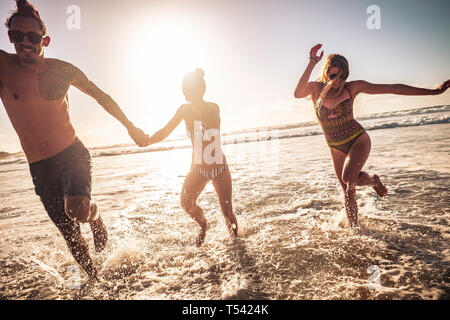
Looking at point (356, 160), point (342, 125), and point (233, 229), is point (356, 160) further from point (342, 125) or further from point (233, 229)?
point (233, 229)

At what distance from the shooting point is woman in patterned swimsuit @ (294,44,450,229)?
10.7ft

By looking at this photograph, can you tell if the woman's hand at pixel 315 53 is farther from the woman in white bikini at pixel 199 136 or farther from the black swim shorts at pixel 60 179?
the black swim shorts at pixel 60 179

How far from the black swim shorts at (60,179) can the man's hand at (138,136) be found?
78 cm

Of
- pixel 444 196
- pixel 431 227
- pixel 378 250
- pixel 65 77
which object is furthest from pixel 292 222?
pixel 65 77

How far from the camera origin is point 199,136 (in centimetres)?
333

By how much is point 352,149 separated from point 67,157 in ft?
11.4

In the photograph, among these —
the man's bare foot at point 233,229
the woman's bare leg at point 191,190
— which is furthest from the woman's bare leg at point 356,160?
the woman's bare leg at point 191,190

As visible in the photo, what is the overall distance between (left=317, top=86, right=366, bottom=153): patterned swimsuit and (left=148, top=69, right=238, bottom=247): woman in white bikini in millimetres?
1601

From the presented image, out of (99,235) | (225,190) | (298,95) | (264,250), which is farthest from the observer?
(298,95)

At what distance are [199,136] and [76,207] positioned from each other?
166cm

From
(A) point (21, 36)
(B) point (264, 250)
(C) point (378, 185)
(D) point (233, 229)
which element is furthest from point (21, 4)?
(C) point (378, 185)

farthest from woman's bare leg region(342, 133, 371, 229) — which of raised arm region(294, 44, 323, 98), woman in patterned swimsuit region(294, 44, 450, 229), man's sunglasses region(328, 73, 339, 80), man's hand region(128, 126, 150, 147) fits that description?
man's hand region(128, 126, 150, 147)

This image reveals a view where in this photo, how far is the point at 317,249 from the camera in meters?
3.05

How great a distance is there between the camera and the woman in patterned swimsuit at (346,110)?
3268mm
